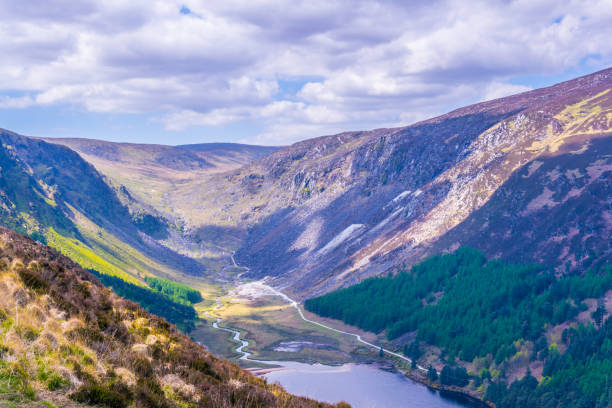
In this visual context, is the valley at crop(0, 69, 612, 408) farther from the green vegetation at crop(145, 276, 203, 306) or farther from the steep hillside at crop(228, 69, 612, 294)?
the green vegetation at crop(145, 276, 203, 306)

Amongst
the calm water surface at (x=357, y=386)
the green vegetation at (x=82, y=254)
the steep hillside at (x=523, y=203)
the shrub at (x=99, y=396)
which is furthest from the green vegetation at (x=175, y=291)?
the shrub at (x=99, y=396)

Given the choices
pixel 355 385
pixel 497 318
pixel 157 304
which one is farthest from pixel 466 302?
pixel 157 304

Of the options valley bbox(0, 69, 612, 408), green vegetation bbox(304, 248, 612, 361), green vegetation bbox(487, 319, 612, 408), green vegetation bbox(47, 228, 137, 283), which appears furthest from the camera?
green vegetation bbox(47, 228, 137, 283)

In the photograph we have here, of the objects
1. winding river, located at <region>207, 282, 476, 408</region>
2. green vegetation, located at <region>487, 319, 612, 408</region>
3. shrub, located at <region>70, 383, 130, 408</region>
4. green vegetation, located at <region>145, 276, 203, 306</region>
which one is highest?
shrub, located at <region>70, 383, 130, 408</region>

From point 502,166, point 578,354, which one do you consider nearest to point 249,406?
point 578,354

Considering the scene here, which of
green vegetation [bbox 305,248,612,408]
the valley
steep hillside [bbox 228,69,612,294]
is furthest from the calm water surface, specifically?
steep hillside [bbox 228,69,612,294]

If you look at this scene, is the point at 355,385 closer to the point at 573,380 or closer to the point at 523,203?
the point at 573,380

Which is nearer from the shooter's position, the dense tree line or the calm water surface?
the calm water surface
